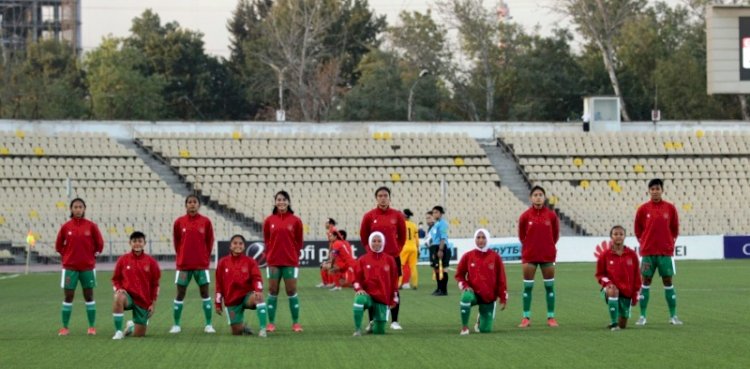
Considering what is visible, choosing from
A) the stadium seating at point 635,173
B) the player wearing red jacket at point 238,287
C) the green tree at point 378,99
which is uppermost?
the green tree at point 378,99

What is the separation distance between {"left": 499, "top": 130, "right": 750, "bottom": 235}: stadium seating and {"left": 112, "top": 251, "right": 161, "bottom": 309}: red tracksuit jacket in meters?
34.2

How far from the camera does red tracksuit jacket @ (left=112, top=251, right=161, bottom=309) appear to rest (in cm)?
1845

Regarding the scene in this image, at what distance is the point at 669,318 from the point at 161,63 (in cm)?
7754

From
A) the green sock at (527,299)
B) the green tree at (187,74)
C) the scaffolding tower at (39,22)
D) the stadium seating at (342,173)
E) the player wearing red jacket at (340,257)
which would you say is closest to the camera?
the green sock at (527,299)

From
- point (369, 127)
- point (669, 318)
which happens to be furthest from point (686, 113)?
point (669, 318)

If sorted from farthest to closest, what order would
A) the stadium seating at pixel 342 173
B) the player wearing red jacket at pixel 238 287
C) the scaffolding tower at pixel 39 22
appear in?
the scaffolding tower at pixel 39 22 → the stadium seating at pixel 342 173 → the player wearing red jacket at pixel 238 287

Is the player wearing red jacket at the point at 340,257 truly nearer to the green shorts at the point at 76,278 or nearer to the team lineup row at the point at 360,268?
the team lineup row at the point at 360,268

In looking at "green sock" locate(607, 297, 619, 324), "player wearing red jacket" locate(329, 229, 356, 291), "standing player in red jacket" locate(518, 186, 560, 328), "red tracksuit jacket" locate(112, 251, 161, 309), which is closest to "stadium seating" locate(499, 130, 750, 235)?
"player wearing red jacket" locate(329, 229, 356, 291)

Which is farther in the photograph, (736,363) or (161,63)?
(161,63)

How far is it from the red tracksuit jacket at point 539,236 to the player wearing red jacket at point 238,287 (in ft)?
12.7

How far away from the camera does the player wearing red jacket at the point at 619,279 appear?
61.5ft

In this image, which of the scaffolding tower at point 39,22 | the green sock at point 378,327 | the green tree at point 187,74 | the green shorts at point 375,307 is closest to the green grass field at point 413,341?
the green sock at point 378,327

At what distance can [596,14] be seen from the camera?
82.5 metres

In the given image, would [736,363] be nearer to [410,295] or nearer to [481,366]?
[481,366]
